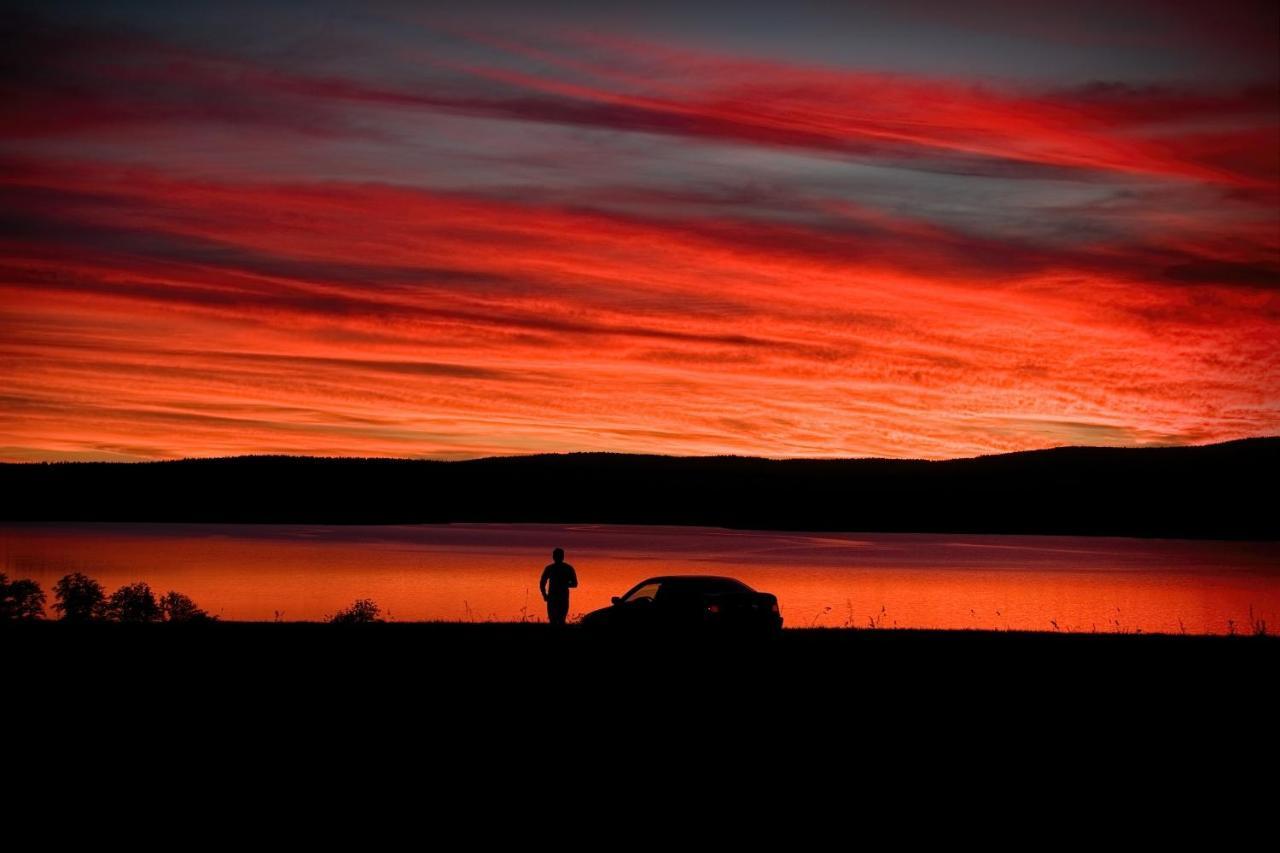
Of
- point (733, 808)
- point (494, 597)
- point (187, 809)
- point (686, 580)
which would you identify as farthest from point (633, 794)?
point (494, 597)

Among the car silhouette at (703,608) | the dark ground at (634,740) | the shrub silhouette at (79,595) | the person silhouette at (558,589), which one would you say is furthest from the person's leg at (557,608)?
the shrub silhouette at (79,595)

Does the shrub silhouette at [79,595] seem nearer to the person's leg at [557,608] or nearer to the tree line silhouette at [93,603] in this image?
the tree line silhouette at [93,603]

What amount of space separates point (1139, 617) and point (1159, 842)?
60849 mm

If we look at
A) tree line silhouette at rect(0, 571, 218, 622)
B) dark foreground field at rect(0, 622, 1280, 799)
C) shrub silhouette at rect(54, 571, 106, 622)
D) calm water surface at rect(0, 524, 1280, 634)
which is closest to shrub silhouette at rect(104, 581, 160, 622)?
tree line silhouette at rect(0, 571, 218, 622)

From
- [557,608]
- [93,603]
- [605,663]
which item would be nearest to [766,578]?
[93,603]

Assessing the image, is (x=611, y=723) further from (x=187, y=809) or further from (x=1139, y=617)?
(x=1139, y=617)

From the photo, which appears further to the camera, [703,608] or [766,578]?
[766,578]

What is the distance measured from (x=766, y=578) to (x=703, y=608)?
240ft

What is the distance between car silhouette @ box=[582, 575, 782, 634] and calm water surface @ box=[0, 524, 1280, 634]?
66.3 ft

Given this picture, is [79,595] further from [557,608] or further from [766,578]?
[766,578]

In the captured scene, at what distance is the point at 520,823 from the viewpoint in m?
9.75

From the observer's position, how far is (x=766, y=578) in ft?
314

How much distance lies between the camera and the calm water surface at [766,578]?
6469cm

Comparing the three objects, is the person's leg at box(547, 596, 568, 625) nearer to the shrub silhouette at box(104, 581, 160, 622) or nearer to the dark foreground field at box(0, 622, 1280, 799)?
the dark foreground field at box(0, 622, 1280, 799)
